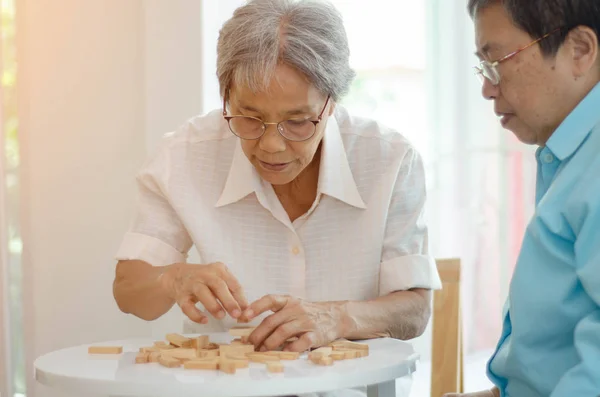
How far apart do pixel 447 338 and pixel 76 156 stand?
5.49 feet

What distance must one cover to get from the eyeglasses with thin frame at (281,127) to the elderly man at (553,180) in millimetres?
535

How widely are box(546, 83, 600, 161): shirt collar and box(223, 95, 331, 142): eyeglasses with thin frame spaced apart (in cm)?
71

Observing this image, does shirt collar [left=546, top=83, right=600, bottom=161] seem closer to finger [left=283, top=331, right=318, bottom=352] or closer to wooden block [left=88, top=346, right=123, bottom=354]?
finger [left=283, top=331, right=318, bottom=352]

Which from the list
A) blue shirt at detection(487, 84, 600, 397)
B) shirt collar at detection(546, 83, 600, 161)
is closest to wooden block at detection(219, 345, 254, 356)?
blue shirt at detection(487, 84, 600, 397)

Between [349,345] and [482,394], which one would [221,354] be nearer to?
[349,345]

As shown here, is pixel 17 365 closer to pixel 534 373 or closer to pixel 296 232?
pixel 296 232

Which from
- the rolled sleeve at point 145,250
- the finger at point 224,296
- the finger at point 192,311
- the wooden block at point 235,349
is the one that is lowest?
the wooden block at point 235,349

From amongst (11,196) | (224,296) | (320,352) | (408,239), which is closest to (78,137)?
(11,196)

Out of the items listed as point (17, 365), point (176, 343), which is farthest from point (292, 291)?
point (17, 365)

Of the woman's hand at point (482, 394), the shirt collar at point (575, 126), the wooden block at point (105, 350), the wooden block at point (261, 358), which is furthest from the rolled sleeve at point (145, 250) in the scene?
the shirt collar at point (575, 126)

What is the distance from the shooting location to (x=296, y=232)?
7.84 ft

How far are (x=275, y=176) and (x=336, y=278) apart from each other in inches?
15.0

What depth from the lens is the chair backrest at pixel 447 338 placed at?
8.12ft

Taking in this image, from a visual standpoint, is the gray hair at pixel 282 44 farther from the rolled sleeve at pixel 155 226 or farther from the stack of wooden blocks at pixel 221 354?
the stack of wooden blocks at pixel 221 354
